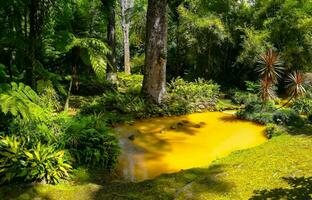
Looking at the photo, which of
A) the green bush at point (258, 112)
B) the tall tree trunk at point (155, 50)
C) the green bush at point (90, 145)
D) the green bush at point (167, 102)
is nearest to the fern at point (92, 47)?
the green bush at point (167, 102)

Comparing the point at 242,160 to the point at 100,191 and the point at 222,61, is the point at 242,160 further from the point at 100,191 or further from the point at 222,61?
the point at 222,61

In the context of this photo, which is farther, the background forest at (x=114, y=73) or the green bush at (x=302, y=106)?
the green bush at (x=302, y=106)

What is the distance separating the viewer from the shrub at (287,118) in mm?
10505

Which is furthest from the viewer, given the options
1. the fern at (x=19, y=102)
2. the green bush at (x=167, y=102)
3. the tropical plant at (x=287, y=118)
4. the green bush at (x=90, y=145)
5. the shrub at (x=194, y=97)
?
the shrub at (x=194, y=97)

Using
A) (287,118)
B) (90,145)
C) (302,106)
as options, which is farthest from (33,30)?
(302,106)

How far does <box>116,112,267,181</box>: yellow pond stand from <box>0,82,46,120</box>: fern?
7.74 ft

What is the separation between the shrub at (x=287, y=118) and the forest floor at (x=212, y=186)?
4.00 m

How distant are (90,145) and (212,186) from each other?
244 cm

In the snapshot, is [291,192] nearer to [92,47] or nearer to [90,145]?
[90,145]

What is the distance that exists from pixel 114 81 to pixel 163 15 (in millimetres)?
4728

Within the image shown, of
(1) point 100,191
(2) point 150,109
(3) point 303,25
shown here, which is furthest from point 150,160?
(3) point 303,25

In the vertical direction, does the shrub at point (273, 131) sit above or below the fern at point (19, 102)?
below

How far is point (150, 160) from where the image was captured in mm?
7848

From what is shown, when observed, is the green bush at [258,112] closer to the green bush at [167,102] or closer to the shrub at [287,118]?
the shrub at [287,118]
